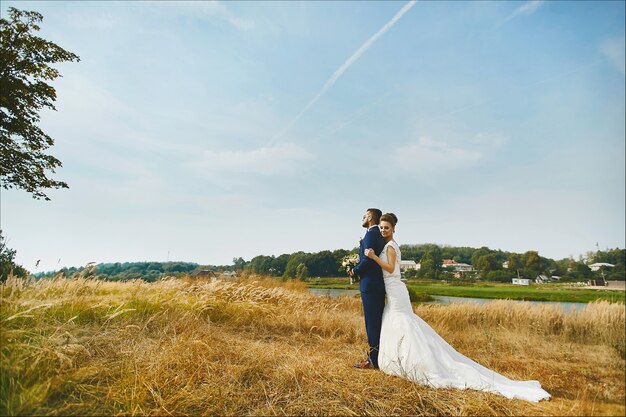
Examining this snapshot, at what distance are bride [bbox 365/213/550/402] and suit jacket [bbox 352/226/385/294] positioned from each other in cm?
10

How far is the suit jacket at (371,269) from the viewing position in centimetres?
516

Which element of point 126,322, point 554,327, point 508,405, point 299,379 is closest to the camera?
point 508,405

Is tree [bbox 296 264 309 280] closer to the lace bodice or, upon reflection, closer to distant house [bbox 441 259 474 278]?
the lace bodice

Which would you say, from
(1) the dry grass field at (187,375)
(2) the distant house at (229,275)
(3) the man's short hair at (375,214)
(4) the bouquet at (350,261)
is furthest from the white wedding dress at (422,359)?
(2) the distant house at (229,275)

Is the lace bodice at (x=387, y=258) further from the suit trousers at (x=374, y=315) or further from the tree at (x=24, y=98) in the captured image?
the tree at (x=24, y=98)

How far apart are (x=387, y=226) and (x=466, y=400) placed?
2608mm

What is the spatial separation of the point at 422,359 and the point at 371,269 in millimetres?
1481

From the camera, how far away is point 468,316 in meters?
15.3

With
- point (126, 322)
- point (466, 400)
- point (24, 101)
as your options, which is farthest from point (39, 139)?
point (466, 400)

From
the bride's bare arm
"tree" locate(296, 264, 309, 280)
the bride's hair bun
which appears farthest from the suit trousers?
"tree" locate(296, 264, 309, 280)

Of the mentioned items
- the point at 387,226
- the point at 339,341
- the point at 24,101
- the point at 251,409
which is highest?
the point at 24,101

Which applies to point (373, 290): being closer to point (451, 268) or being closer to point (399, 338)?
point (399, 338)

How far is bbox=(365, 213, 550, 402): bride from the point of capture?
4.13 meters

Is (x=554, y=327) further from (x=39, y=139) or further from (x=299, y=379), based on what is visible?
(x=39, y=139)
